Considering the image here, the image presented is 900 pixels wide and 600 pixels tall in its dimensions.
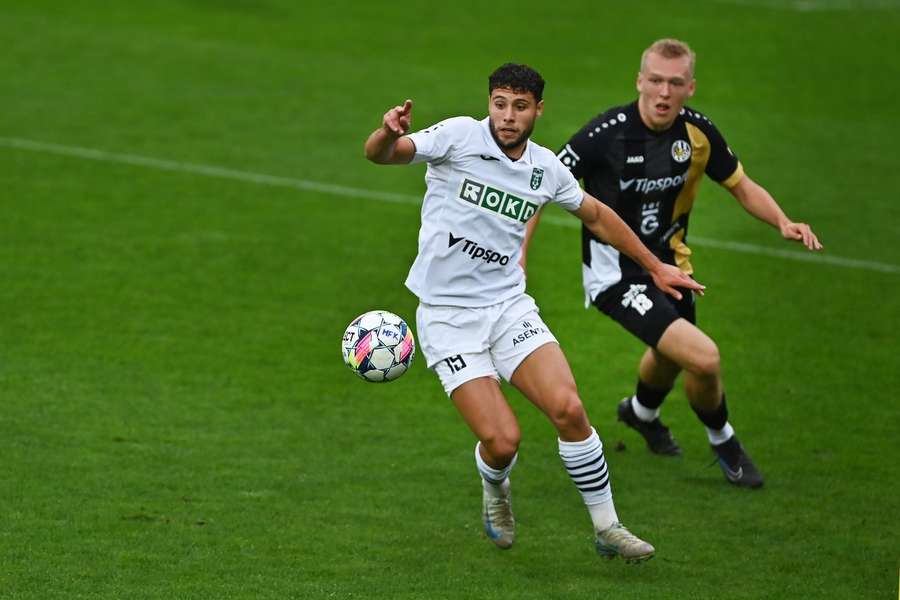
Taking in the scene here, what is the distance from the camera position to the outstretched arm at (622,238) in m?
7.95

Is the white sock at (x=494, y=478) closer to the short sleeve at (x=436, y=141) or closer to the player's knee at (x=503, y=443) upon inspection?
the player's knee at (x=503, y=443)

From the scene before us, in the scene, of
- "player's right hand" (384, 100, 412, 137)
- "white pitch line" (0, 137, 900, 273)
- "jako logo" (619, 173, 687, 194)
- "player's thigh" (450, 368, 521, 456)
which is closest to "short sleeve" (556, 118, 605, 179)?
"jako logo" (619, 173, 687, 194)

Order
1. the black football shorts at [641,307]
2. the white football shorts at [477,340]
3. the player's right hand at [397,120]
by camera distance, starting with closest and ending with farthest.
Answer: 1. the player's right hand at [397,120]
2. the white football shorts at [477,340]
3. the black football shorts at [641,307]

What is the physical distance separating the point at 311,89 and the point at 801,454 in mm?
10555

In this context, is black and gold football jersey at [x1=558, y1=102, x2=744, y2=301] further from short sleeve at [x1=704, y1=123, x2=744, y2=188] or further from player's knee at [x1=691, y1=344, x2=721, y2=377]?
player's knee at [x1=691, y1=344, x2=721, y2=377]

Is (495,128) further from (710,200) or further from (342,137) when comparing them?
(342,137)

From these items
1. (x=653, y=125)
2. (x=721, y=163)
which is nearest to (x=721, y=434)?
(x=721, y=163)

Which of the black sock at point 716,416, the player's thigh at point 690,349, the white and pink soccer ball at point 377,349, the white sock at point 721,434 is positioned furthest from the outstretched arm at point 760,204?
the white and pink soccer ball at point 377,349

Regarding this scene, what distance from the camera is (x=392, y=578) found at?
24.6 ft

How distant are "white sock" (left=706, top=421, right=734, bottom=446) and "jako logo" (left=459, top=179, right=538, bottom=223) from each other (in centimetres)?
229

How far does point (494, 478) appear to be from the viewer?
791cm

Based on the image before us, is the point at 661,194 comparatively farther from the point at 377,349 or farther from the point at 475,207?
the point at 377,349

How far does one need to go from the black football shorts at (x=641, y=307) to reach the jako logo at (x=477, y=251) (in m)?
1.41

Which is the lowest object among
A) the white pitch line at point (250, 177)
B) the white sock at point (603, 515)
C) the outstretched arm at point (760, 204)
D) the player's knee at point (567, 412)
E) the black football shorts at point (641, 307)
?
the white pitch line at point (250, 177)
